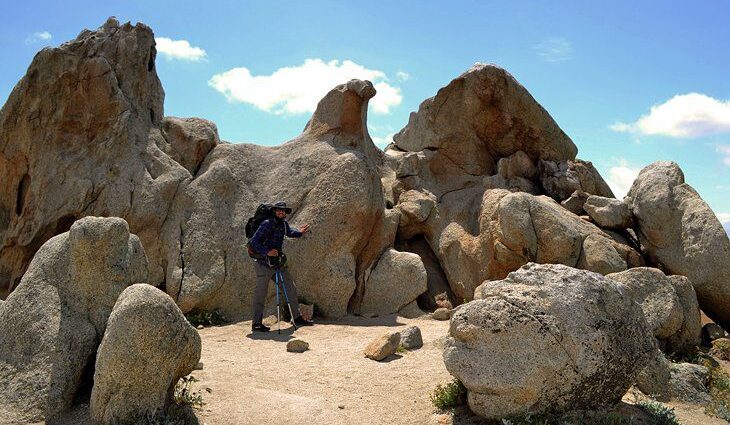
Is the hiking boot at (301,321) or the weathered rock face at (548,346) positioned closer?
the weathered rock face at (548,346)

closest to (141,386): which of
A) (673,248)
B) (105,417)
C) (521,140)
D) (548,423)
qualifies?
(105,417)

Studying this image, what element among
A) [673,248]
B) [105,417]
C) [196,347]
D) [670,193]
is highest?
[670,193]

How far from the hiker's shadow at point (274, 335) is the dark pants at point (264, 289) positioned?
1.23 ft

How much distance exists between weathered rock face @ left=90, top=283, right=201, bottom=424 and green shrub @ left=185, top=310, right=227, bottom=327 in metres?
6.77

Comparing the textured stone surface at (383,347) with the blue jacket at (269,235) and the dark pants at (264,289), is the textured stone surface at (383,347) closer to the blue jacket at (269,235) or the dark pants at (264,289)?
the dark pants at (264,289)

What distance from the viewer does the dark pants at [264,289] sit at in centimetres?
1351

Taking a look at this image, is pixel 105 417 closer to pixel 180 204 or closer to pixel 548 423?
pixel 548 423

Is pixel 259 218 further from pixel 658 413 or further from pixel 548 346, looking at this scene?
pixel 658 413

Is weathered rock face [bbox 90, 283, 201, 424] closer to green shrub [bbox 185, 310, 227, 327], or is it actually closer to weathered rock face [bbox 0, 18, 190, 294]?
green shrub [bbox 185, 310, 227, 327]

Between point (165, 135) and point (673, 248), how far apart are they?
45.0 ft

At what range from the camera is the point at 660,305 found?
11.7 meters

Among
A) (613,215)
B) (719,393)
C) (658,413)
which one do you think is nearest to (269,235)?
(658,413)

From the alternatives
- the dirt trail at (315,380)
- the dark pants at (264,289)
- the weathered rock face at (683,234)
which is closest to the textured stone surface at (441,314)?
the dirt trail at (315,380)

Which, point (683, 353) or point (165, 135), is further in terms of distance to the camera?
point (165, 135)
